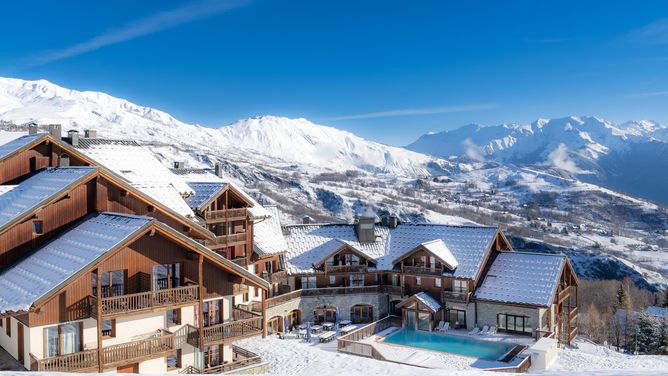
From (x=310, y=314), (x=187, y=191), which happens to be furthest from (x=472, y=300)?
(x=187, y=191)

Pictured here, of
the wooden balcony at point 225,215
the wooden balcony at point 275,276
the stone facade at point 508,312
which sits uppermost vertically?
the wooden balcony at point 225,215

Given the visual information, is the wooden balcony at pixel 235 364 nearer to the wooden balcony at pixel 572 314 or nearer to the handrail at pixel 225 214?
the handrail at pixel 225 214

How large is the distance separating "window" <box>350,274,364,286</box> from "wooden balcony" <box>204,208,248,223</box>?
13.0 metres

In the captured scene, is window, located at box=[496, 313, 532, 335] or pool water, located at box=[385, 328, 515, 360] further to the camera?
window, located at box=[496, 313, 532, 335]

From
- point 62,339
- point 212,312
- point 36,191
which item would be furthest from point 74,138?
point 62,339

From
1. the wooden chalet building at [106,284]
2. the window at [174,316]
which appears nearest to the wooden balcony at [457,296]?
the wooden chalet building at [106,284]

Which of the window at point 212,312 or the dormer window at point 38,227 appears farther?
the window at point 212,312

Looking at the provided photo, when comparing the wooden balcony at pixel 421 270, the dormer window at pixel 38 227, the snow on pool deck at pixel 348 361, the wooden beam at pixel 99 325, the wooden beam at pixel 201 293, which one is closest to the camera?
the wooden beam at pixel 99 325

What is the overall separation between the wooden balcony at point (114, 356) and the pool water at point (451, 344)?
24163mm

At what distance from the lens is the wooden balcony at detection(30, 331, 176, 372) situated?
19.1 m

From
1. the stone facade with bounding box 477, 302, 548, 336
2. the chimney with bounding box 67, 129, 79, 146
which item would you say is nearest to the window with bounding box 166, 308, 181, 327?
the chimney with bounding box 67, 129, 79, 146

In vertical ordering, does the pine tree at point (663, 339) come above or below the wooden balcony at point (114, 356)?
below

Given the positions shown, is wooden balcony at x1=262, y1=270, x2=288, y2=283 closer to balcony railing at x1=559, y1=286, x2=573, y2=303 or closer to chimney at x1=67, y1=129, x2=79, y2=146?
chimney at x1=67, y1=129, x2=79, y2=146

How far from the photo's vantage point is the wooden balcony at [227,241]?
130 ft
